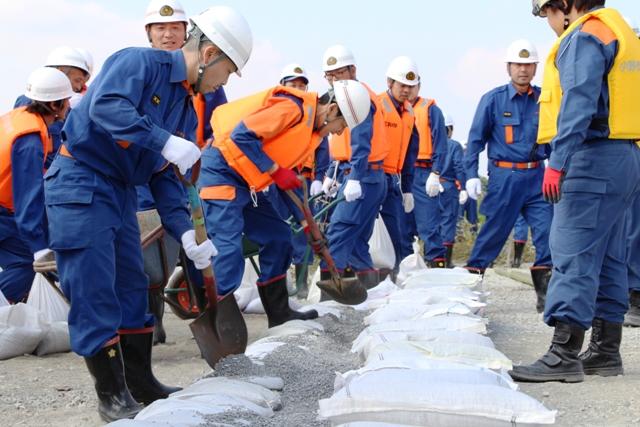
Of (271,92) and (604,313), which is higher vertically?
(271,92)

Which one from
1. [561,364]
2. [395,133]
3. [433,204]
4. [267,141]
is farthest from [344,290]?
[433,204]

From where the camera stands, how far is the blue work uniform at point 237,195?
198 inches

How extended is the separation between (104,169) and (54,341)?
6.75 ft

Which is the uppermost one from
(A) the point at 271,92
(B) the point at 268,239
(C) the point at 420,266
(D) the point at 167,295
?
(A) the point at 271,92

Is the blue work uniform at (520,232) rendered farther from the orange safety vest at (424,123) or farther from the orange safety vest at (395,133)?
the orange safety vest at (395,133)

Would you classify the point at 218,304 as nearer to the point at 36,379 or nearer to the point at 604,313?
the point at 36,379

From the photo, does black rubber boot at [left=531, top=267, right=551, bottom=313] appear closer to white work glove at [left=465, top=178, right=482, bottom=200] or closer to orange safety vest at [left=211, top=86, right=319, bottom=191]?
white work glove at [left=465, top=178, right=482, bottom=200]

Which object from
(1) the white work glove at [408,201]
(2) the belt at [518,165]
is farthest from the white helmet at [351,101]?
(1) the white work glove at [408,201]

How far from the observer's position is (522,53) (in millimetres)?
7270

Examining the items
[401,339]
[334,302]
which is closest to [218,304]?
[401,339]

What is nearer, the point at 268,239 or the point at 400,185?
the point at 268,239

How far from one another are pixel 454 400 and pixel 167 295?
3.36m

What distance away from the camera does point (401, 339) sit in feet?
13.1

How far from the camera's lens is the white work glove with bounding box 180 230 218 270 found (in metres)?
3.76
